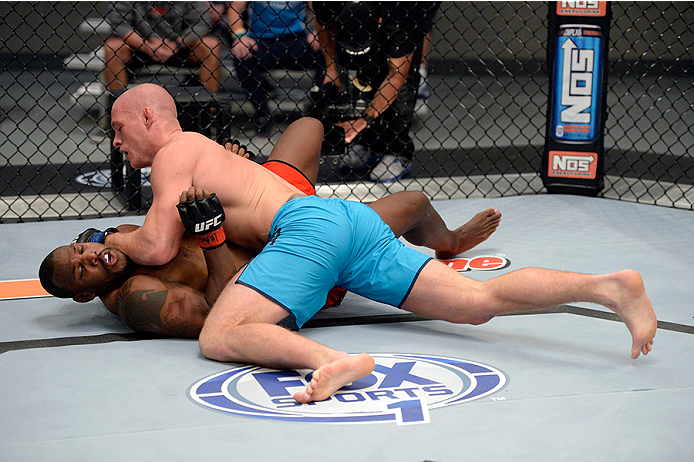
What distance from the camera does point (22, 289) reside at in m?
2.29

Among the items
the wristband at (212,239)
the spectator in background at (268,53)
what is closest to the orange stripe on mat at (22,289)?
the wristband at (212,239)

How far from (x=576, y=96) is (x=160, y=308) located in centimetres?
216

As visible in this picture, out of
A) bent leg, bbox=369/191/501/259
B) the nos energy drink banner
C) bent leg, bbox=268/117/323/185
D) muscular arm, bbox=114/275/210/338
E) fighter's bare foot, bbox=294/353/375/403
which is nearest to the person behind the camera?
fighter's bare foot, bbox=294/353/375/403

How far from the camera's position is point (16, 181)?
3.61 m

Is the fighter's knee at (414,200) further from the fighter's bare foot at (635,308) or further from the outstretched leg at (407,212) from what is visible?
the fighter's bare foot at (635,308)

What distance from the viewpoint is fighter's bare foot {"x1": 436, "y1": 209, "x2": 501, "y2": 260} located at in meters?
2.44

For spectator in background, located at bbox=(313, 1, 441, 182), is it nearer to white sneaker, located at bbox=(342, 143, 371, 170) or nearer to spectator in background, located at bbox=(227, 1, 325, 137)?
white sneaker, located at bbox=(342, 143, 371, 170)

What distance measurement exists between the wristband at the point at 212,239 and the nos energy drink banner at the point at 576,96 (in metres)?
1.97

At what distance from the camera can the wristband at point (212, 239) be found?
1775 mm

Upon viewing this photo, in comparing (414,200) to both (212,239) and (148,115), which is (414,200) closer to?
(212,239)

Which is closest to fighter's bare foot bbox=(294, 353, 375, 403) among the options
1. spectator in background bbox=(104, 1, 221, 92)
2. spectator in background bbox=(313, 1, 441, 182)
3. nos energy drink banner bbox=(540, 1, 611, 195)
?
nos energy drink banner bbox=(540, 1, 611, 195)

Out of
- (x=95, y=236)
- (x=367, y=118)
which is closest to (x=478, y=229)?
(x=95, y=236)

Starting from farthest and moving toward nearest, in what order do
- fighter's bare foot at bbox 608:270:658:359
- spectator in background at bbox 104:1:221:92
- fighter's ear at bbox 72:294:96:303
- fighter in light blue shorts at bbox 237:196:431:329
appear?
1. spectator in background at bbox 104:1:221:92
2. fighter's ear at bbox 72:294:96:303
3. fighter in light blue shorts at bbox 237:196:431:329
4. fighter's bare foot at bbox 608:270:658:359

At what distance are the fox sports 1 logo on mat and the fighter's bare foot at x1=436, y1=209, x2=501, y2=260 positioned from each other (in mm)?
760
